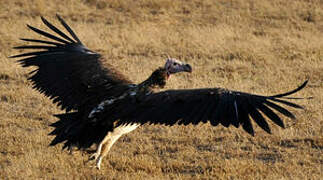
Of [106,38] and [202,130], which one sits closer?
[202,130]

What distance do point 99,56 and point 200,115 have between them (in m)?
2.15

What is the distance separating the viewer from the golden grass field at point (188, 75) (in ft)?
23.5

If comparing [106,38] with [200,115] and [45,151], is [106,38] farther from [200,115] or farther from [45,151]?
[200,115]

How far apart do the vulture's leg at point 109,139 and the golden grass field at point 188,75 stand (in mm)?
238

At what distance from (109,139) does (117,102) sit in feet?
1.53

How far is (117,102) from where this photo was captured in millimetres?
6324

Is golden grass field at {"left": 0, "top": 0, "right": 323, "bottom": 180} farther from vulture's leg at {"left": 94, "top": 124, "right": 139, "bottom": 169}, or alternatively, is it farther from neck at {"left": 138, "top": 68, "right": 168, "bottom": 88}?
neck at {"left": 138, "top": 68, "right": 168, "bottom": 88}

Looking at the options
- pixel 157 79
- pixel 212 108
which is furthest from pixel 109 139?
pixel 212 108

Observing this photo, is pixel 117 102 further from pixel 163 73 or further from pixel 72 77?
pixel 72 77

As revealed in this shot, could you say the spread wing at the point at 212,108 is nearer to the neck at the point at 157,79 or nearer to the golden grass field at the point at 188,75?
the neck at the point at 157,79

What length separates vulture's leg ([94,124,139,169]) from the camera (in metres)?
6.45

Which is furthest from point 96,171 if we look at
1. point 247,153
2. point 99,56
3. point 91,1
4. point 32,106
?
point 91,1

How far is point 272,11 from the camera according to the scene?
16.4m

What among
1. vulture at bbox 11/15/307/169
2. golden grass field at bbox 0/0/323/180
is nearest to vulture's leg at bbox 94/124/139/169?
vulture at bbox 11/15/307/169
